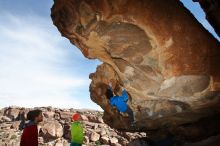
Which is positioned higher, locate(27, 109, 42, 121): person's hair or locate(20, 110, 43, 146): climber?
locate(27, 109, 42, 121): person's hair

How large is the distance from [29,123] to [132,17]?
431cm

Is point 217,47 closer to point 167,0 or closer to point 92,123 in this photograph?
point 167,0

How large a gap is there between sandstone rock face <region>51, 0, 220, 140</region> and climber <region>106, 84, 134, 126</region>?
801 mm

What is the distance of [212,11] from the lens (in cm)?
923

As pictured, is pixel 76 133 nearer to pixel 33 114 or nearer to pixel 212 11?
pixel 33 114

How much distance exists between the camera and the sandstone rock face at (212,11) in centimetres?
894

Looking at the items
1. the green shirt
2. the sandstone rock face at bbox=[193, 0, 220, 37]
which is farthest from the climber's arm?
the sandstone rock face at bbox=[193, 0, 220, 37]

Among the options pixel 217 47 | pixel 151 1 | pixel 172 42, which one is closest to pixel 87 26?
pixel 151 1

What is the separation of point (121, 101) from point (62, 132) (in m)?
25.2

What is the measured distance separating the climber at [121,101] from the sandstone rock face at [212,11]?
3887 millimetres

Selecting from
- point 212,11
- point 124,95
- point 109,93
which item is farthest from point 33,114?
point 212,11

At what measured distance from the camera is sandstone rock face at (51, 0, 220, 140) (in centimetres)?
805

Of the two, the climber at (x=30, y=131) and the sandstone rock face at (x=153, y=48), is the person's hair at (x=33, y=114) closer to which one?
the climber at (x=30, y=131)

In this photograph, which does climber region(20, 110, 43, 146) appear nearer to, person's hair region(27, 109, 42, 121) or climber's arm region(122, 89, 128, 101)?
person's hair region(27, 109, 42, 121)
